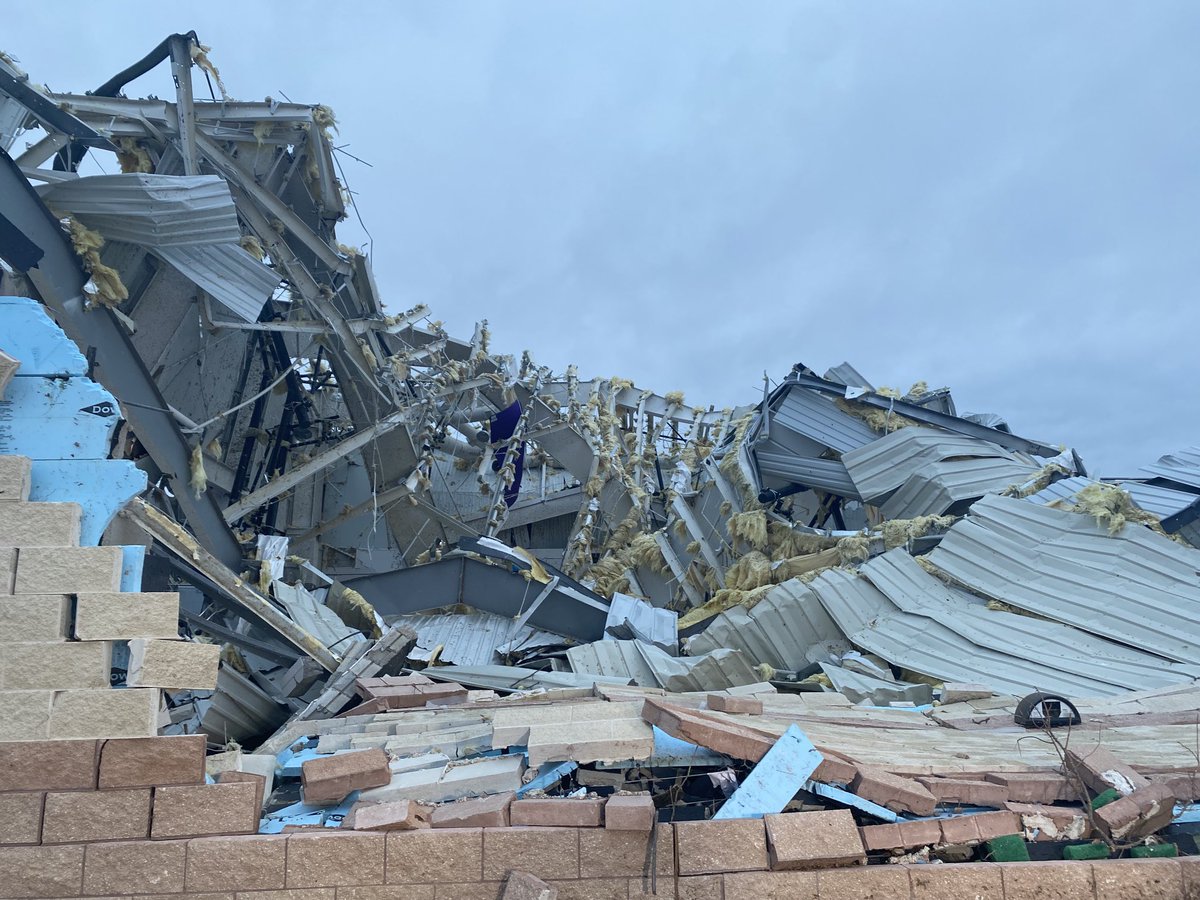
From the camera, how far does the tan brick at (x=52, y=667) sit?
448cm

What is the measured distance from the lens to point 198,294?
37.2 ft

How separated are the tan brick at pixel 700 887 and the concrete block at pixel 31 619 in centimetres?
351

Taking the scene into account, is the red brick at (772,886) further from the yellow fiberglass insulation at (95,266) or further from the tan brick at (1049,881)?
the yellow fiberglass insulation at (95,266)

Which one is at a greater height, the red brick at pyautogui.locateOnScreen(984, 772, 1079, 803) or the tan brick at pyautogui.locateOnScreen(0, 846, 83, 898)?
the red brick at pyautogui.locateOnScreen(984, 772, 1079, 803)

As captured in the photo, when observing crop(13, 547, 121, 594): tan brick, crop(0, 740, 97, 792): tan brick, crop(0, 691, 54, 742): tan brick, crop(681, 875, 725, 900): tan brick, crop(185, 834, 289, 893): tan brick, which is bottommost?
crop(681, 875, 725, 900): tan brick

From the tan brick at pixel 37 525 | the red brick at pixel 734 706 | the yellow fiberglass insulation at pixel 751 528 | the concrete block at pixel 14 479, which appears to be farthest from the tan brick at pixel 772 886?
the yellow fiberglass insulation at pixel 751 528

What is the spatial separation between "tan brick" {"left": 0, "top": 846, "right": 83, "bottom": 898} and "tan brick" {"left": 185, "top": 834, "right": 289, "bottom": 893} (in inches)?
23.4

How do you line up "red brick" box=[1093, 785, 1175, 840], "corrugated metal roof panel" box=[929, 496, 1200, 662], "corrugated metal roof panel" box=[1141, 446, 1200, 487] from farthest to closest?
"corrugated metal roof panel" box=[1141, 446, 1200, 487] → "corrugated metal roof panel" box=[929, 496, 1200, 662] → "red brick" box=[1093, 785, 1175, 840]

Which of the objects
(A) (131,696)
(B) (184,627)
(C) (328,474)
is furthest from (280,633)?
(C) (328,474)

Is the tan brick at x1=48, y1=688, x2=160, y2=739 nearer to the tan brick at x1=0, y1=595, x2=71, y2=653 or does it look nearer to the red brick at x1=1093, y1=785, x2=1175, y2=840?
the tan brick at x1=0, y1=595, x2=71, y2=653

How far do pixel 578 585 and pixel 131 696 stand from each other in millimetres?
9171

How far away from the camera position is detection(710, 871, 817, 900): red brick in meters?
3.95

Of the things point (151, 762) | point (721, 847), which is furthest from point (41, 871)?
point (721, 847)

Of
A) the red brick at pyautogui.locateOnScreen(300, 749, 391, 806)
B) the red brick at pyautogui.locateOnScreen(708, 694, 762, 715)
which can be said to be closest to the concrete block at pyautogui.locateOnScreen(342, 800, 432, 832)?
the red brick at pyautogui.locateOnScreen(300, 749, 391, 806)
